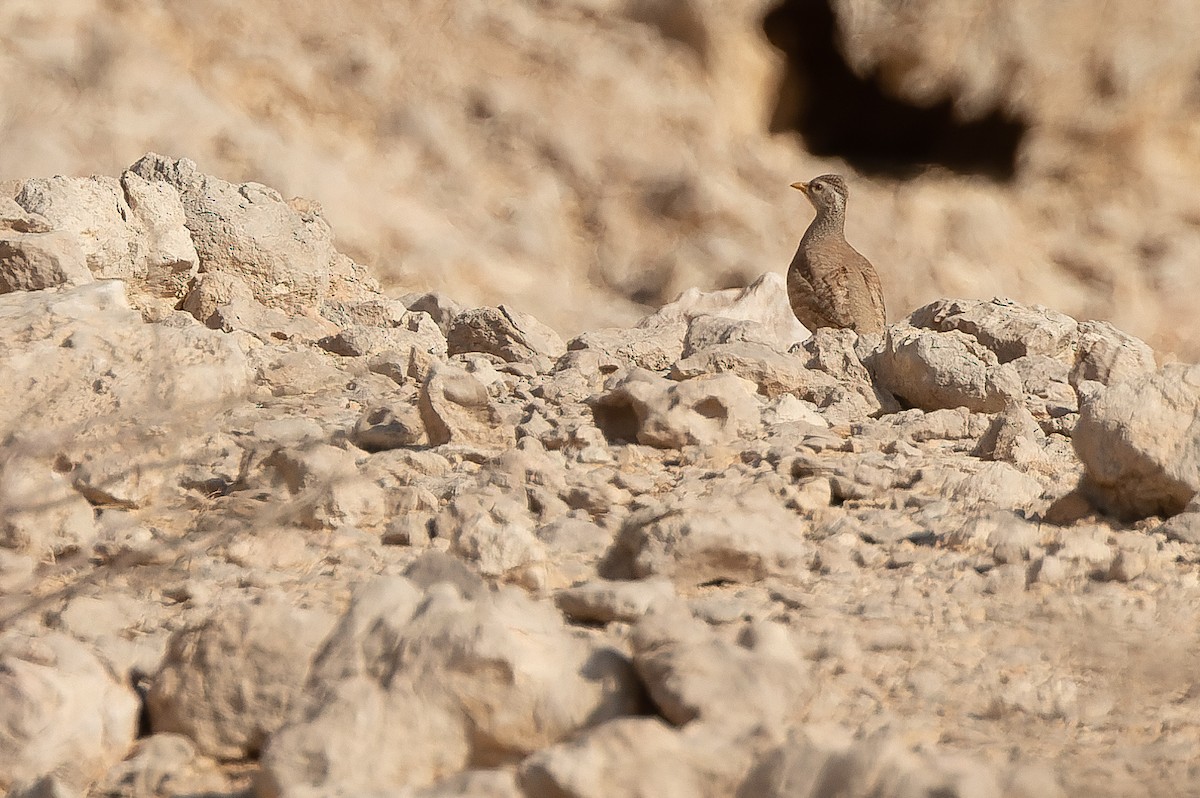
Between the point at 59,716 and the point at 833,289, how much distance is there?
463cm

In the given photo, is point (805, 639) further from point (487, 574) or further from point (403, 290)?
point (403, 290)

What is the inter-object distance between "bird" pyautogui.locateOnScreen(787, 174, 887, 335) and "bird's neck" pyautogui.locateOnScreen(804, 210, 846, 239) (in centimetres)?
6

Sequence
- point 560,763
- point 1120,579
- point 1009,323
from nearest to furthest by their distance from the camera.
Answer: point 560,763 → point 1120,579 → point 1009,323

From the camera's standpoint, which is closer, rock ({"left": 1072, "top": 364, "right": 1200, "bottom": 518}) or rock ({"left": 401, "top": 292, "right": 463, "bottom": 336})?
rock ({"left": 1072, "top": 364, "right": 1200, "bottom": 518})

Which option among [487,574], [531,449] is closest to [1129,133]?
[531,449]

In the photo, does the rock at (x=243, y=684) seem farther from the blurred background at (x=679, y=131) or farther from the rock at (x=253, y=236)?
the blurred background at (x=679, y=131)

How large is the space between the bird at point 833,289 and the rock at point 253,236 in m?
2.28

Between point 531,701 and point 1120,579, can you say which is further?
point 1120,579

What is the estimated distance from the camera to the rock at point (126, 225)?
13.6 ft

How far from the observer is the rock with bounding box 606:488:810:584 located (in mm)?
2115

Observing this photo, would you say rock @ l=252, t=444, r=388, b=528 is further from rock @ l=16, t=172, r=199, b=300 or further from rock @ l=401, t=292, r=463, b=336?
rock @ l=401, t=292, r=463, b=336

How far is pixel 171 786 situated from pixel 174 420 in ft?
2.89

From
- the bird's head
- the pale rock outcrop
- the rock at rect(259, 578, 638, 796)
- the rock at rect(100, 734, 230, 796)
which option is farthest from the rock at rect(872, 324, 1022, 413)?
the bird's head

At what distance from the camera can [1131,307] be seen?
7.63m
